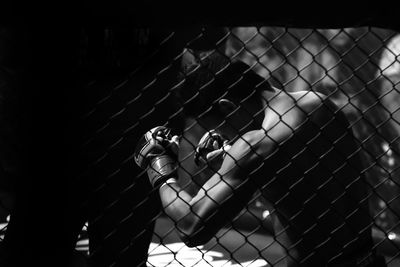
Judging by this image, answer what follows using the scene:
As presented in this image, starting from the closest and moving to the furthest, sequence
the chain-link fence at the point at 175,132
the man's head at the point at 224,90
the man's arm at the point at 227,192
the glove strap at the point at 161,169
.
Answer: the chain-link fence at the point at 175,132 → the man's arm at the point at 227,192 → the man's head at the point at 224,90 → the glove strap at the point at 161,169

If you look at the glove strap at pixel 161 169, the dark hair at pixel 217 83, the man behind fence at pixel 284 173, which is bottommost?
the man behind fence at pixel 284 173

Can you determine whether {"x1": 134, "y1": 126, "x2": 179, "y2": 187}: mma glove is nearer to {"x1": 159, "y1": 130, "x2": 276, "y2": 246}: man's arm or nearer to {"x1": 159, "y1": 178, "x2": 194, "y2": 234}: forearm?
{"x1": 159, "y1": 178, "x2": 194, "y2": 234}: forearm

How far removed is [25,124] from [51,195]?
22 centimetres

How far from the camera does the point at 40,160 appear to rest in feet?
6.22

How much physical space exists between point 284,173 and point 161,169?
20.0 inches

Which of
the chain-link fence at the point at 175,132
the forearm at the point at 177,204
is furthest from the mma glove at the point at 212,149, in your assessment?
the forearm at the point at 177,204

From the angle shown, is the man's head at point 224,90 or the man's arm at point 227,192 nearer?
the man's arm at point 227,192

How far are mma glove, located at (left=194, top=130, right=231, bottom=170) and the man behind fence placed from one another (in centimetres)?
7

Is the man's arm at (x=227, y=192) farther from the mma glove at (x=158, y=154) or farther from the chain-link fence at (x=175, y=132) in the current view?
the mma glove at (x=158, y=154)

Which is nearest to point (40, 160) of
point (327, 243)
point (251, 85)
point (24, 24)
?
point (24, 24)

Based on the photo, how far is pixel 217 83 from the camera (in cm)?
248

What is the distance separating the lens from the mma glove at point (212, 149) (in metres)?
2.61

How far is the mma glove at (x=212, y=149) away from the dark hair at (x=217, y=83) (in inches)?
6.1

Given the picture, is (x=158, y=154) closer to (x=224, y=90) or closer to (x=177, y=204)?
(x=177, y=204)
